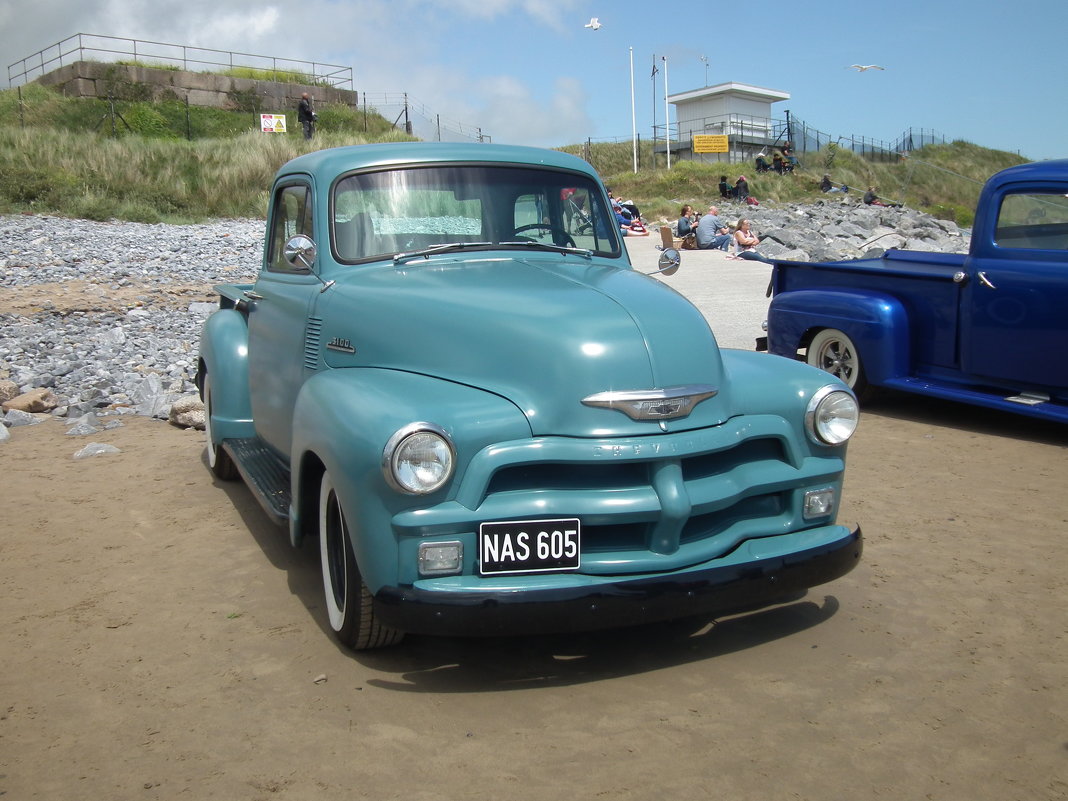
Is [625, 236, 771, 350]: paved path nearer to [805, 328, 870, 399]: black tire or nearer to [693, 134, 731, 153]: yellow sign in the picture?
[805, 328, 870, 399]: black tire

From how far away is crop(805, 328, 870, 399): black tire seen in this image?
774 centimetres

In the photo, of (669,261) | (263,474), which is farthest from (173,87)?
(669,261)

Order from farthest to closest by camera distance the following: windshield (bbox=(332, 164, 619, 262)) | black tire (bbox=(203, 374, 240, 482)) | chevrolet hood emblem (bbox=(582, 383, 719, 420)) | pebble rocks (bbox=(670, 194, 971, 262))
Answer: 1. pebble rocks (bbox=(670, 194, 971, 262))
2. black tire (bbox=(203, 374, 240, 482))
3. windshield (bbox=(332, 164, 619, 262))
4. chevrolet hood emblem (bbox=(582, 383, 719, 420))

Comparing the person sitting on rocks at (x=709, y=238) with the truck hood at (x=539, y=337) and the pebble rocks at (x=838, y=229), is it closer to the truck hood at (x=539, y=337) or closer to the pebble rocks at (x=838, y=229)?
the pebble rocks at (x=838, y=229)

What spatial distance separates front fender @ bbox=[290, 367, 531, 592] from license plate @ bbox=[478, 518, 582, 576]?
18 cm

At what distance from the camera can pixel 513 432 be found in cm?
319

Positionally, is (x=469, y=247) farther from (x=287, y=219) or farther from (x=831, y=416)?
(x=831, y=416)

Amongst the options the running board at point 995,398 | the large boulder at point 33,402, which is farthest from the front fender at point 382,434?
the large boulder at point 33,402

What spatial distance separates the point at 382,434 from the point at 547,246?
5.41 ft

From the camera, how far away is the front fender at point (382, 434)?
3094 millimetres

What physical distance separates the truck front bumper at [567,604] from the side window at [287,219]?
81.7 inches

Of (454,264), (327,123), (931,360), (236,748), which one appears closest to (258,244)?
(931,360)

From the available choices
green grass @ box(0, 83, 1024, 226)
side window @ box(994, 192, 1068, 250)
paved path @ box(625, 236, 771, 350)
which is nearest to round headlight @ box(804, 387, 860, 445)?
side window @ box(994, 192, 1068, 250)

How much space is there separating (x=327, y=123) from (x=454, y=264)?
1550 inches
